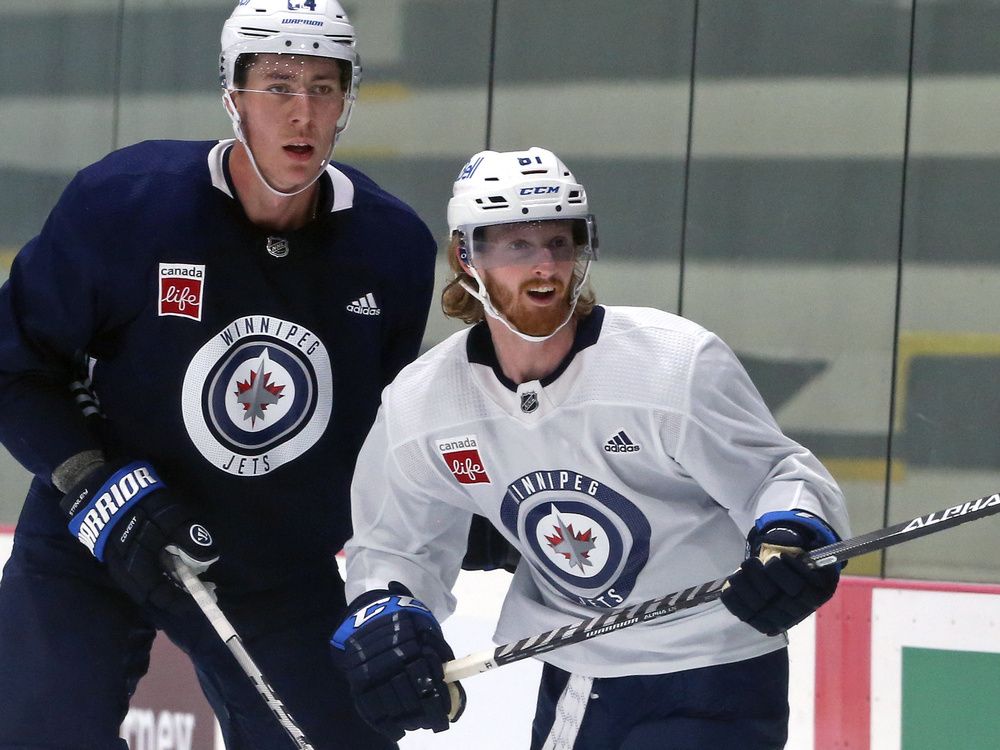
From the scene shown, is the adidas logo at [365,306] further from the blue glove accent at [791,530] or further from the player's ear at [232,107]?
the blue glove accent at [791,530]

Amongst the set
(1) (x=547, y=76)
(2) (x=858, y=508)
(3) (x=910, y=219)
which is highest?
(1) (x=547, y=76)

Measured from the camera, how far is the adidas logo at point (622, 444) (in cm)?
205

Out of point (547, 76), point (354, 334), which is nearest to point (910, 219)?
point (547, 76)

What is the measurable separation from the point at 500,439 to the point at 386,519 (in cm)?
26

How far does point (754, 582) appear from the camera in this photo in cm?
190

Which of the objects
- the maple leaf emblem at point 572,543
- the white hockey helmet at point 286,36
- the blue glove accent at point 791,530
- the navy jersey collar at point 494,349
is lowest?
the maple leaf emblem at point 572,543

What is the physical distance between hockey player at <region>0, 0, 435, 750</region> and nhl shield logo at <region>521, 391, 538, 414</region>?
500mm

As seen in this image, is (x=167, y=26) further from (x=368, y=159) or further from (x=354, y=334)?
(x=354, y=334)

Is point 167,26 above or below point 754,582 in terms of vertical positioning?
above

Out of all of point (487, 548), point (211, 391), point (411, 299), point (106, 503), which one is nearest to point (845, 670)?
point (487, 548)

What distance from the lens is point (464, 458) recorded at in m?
2.16

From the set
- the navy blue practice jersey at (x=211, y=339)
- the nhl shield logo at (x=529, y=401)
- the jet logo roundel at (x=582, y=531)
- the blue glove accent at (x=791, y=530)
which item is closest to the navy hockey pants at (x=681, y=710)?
the jet logo roundel at (x=582, y=531)

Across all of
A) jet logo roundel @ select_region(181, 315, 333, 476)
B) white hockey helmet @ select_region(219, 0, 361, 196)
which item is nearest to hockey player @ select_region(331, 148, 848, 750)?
jet logo roundel @ select_region(181, 315, 333, 476)

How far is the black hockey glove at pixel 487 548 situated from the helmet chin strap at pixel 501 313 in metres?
0.39
